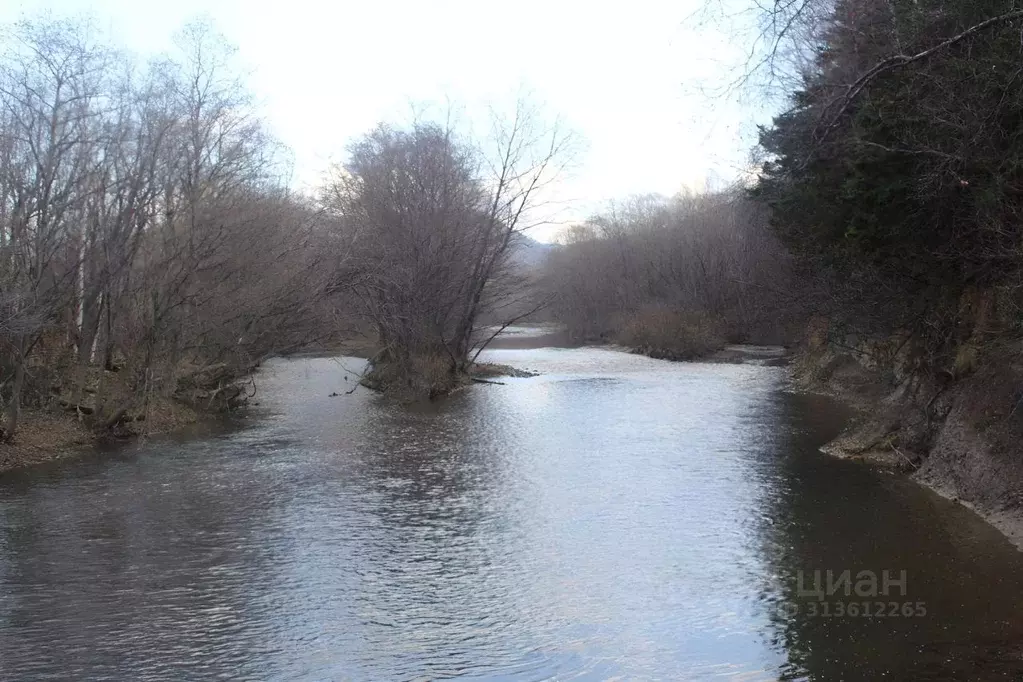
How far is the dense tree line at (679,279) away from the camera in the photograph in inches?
1631

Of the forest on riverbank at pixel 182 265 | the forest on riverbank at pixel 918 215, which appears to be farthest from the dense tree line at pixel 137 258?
the forest on riverbank at pixel 918 215

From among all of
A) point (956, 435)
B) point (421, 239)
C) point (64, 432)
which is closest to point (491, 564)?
point (956, 435)

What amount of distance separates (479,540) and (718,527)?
3.48m

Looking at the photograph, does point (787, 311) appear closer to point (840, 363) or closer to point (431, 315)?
point (840, 363)

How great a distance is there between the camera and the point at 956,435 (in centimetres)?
1430

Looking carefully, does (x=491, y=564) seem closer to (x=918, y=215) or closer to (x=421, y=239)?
(x=918, y=215)

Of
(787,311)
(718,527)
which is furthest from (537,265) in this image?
(718,527)

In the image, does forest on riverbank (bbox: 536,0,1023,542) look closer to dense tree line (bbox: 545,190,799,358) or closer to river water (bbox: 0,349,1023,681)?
river water (bbox: 0,349,1023,681)

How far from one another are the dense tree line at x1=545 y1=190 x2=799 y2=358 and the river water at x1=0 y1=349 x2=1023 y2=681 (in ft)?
48.0

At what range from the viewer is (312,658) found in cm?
807

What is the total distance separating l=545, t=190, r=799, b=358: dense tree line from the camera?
41438 mm

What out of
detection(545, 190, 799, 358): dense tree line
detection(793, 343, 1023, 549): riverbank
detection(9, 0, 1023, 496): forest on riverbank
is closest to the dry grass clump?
detection(545, 190, 799, 358): dense tree line

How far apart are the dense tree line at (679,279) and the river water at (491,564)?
1463cm

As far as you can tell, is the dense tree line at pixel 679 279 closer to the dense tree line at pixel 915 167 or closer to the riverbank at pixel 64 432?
the dense tree line at pixel 915 167
